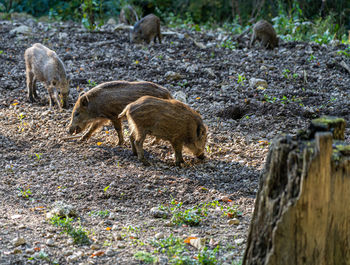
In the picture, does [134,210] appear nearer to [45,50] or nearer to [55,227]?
[55,227]

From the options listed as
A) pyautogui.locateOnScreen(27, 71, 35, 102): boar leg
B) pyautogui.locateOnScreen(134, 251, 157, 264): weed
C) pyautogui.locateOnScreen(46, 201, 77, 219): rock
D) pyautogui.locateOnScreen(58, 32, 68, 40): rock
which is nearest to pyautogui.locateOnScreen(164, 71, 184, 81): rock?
pyautogui.locateOnScreen(27, 71, 35, 102): boar leg

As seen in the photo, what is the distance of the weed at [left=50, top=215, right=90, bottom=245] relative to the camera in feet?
12.0

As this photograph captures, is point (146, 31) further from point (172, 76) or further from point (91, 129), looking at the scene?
point (91, 129)

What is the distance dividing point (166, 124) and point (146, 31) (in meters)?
6.01

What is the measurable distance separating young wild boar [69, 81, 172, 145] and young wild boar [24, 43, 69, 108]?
49.8 inches

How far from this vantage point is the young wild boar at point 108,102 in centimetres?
600

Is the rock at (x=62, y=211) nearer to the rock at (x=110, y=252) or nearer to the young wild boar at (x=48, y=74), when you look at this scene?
the rock at (x=110, y=252)

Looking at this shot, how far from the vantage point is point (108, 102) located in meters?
6.05

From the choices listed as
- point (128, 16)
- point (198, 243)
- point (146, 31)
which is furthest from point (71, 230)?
point (128, 16)

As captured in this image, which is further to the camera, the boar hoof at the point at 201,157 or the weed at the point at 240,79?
the weed at the point at 240,79

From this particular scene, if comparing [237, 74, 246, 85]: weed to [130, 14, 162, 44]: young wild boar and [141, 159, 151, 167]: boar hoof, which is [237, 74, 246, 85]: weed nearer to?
[141, 159, 151, 167]: boar hoof

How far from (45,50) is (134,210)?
4726 mm

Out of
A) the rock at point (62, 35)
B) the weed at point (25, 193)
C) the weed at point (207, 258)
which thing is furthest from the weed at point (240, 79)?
the weed at point (207, 258)

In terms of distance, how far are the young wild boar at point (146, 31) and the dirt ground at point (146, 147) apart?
0.32m
